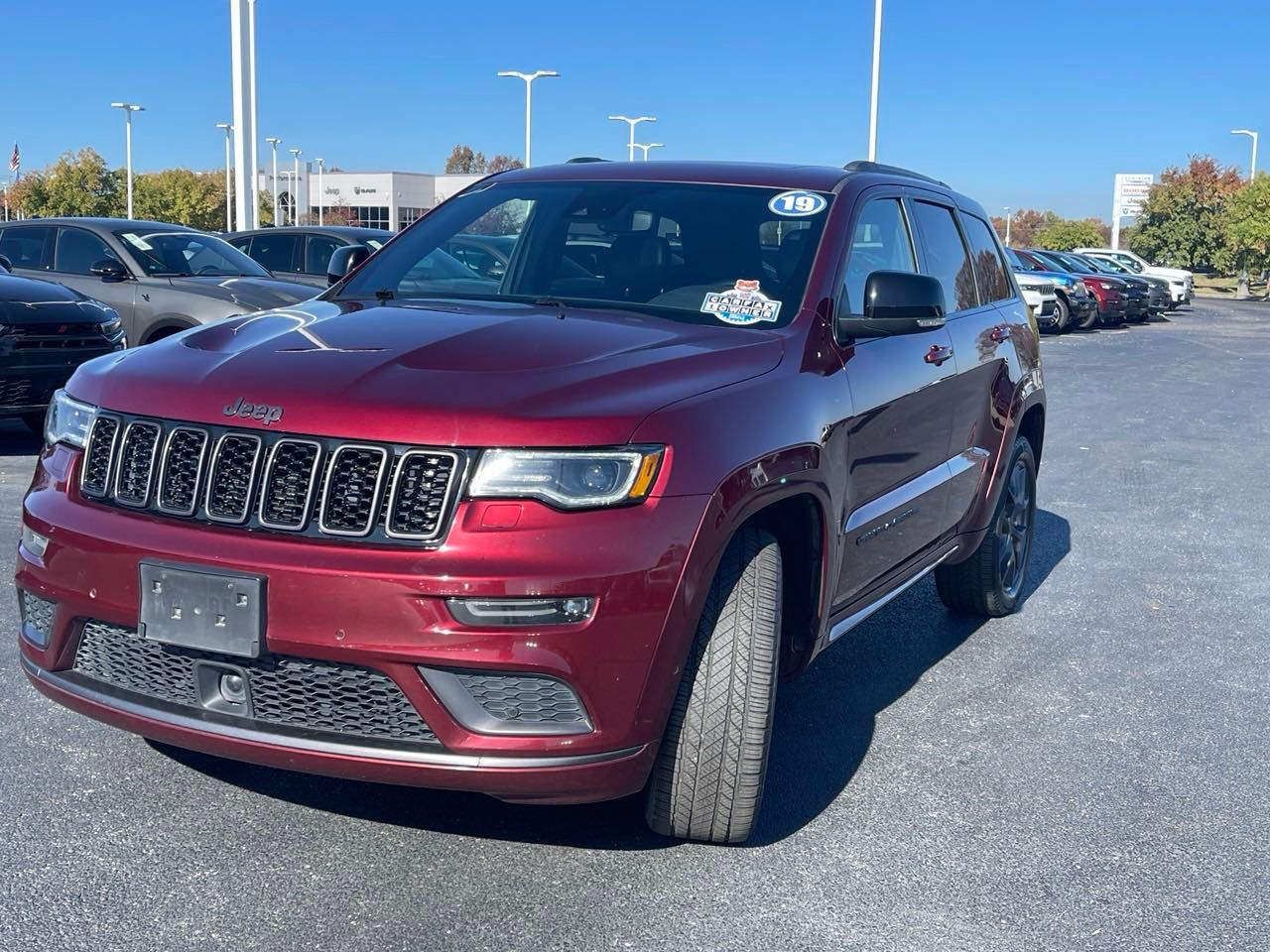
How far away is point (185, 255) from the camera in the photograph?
12.2m

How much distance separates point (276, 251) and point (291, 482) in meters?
13.0

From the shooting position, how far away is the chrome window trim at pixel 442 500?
3.02 m

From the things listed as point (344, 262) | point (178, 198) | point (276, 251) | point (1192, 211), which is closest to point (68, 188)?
point (178, 198)

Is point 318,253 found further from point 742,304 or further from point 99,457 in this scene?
point 99,457

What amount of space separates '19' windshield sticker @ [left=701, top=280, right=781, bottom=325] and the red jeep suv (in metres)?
0.01

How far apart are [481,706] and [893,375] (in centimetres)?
194

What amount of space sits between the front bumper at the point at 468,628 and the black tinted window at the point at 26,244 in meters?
9.98

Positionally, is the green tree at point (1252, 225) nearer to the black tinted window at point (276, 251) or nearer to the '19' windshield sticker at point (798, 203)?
the black tinted window at point (276, 251)

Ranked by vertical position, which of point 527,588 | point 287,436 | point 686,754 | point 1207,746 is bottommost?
point 1207,746

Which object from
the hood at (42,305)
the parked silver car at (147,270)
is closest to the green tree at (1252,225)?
the parked silver car at (147,270)

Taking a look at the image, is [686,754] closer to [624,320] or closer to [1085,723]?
[624,320]

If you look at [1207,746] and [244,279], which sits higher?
[244,279]

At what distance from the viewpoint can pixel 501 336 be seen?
363 centimetres

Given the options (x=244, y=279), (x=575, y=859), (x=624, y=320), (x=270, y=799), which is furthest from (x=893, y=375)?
(x=244, y=279)
